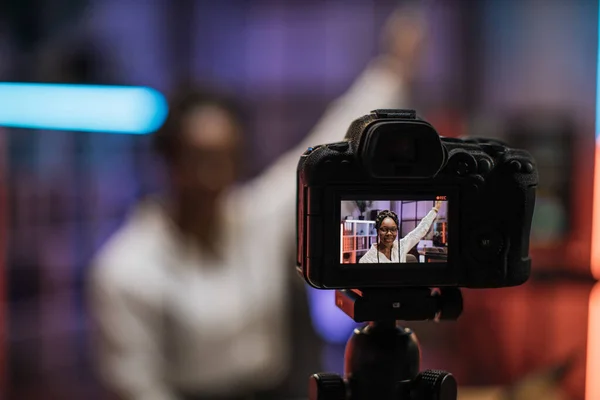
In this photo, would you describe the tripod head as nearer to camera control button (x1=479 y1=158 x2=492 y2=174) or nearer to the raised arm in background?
camera control button (x1=479 y1=158 x2=492 y2=174)

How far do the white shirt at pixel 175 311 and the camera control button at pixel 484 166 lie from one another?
1429 millimetres

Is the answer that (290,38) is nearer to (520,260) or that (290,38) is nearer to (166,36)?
(166,36)

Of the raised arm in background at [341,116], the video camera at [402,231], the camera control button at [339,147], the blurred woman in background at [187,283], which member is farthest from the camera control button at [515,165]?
the raised arm in background at [341,116]

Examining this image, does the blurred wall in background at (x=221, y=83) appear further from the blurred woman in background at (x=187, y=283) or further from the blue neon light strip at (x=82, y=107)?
the blurred woman in background at (x=187, y=283)

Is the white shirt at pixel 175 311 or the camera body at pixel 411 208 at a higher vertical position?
the camera body at pixel 411 208

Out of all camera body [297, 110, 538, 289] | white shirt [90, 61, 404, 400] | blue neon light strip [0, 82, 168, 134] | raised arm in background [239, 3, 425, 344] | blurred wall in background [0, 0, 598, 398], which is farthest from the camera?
blurred wall in background [0, 0, 598, 398]

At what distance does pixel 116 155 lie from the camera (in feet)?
8.31

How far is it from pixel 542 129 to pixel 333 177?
1984mm

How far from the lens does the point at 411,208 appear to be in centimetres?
74

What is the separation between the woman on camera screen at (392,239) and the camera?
74 cm

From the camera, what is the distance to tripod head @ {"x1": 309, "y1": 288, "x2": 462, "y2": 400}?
762mm

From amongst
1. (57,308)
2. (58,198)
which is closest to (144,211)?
(58,198)

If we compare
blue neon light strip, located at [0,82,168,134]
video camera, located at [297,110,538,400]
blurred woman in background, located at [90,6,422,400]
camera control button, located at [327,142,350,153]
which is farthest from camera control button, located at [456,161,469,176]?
blue neon light strip, located at [0,82,168,134]

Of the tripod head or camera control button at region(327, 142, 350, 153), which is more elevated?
camera control button at region(327, 142, 350, 153)
